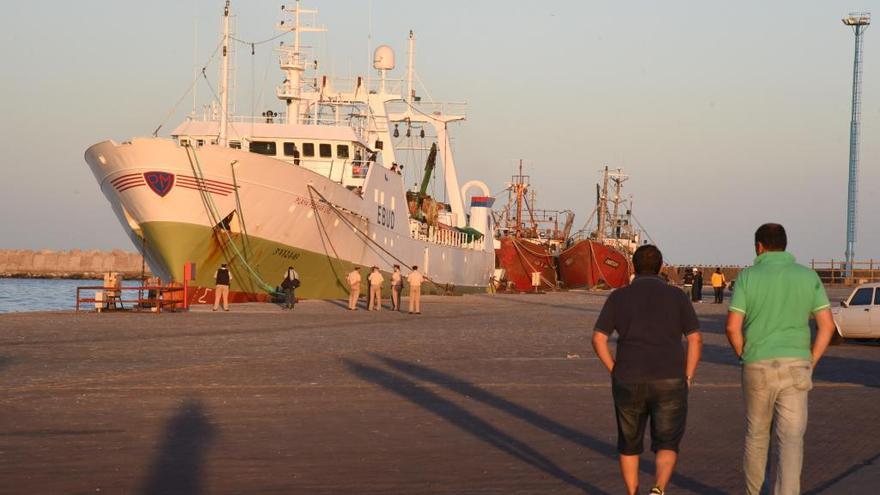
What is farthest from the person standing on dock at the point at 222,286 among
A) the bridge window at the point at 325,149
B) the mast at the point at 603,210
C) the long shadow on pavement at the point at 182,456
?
the mast at the point at 603,210

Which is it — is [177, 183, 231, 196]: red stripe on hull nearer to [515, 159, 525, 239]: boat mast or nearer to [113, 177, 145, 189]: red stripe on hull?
[113, 177, 145, 189]: red stripe on hull

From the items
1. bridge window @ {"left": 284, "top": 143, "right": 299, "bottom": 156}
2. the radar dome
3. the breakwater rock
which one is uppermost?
the radar dome

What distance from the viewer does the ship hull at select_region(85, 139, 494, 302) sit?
36406mm

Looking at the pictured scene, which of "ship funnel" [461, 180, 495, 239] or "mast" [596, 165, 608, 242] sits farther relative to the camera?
"mast" [596, 165, 608, 242]

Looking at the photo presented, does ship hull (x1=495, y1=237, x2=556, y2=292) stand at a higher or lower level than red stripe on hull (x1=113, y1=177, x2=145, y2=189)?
lower

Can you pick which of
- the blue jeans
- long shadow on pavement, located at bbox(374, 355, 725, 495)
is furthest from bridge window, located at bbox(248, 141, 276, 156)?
the blue jeans

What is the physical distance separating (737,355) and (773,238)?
0.76m

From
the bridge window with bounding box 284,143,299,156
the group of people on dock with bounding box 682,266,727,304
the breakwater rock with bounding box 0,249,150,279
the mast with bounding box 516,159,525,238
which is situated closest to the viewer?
the bridge window with bounding box 284,143,299,156

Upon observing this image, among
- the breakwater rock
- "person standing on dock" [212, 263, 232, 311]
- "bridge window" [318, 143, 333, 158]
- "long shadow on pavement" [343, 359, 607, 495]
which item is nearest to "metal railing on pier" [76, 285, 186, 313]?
"person standing on dock" [212, 263, 232, 311]

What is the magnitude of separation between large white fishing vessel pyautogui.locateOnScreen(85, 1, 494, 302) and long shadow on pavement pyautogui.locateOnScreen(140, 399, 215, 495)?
24.7m

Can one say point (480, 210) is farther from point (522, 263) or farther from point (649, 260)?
point (649, 260)

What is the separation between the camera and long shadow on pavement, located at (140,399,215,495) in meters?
8.11

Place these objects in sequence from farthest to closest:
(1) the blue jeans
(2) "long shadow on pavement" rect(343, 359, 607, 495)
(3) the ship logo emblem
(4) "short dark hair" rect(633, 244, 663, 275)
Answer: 1. (3) the ship logo emblem
2. (2) "long shadow on pavement" rect(343, 359, 607, 495)
3. (4) "short dark hair" rect(633, 244, 663, 275)
4. (1) the blue jeans

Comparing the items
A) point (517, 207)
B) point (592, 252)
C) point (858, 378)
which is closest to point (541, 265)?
point (592, 252)
